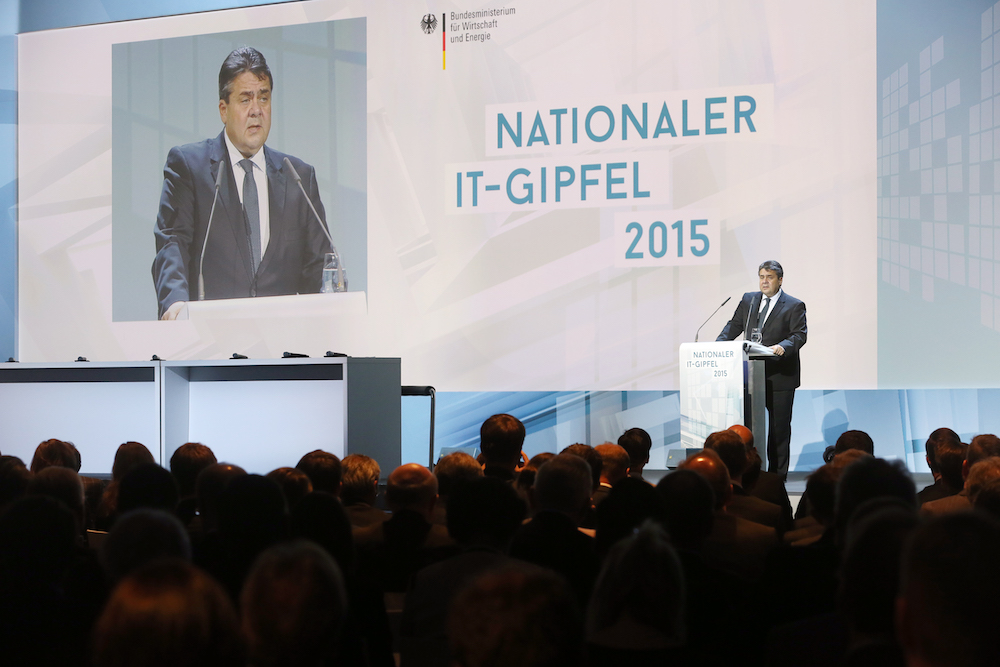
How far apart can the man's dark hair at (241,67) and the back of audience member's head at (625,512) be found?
7.63 m

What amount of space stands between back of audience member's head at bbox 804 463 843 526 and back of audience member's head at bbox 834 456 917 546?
306mm

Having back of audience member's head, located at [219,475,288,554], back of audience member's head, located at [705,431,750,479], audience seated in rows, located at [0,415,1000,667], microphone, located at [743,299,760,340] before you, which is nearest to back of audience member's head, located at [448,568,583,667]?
audience seated in rows, located at [0,415,1000,667]

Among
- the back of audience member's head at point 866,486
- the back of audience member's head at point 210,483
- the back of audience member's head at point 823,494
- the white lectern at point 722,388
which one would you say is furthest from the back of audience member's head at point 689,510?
the white lectern at point 722,388

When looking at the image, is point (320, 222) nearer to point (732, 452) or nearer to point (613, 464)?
point (613, 464)

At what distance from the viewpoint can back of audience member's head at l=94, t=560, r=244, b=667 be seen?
3.31 feet

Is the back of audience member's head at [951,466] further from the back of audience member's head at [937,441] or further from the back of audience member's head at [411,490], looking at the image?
the back of audience member's head at [411,490]

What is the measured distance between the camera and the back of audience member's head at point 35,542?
6.03 feet

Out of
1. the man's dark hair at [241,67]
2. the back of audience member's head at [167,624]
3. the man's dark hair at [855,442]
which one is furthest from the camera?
the man's dark hair at [241,67]

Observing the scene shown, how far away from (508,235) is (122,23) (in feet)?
16.0

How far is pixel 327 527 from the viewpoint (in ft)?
7.06

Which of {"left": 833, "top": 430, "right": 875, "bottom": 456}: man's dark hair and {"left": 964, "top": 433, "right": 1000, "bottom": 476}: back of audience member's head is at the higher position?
{"left": 964, "top": 433, "right": 1000, "bottom": 476}: back of audience member's head

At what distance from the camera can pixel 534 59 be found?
813 centimetres

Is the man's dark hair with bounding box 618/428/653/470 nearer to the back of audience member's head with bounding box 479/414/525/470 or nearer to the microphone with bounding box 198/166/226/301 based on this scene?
the back of audience member's head with bounding box 479/414/525/470

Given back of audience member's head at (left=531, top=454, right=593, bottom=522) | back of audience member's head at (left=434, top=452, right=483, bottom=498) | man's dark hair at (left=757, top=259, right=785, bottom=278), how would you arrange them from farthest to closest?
man's dark hair at (left=757, top=259, right=785, bottom=278), back of audience member's head at (left=434, top=452, right=483, bottom=498), back of audience member's head at (left=531, top=454, right=593, bottom=522)
